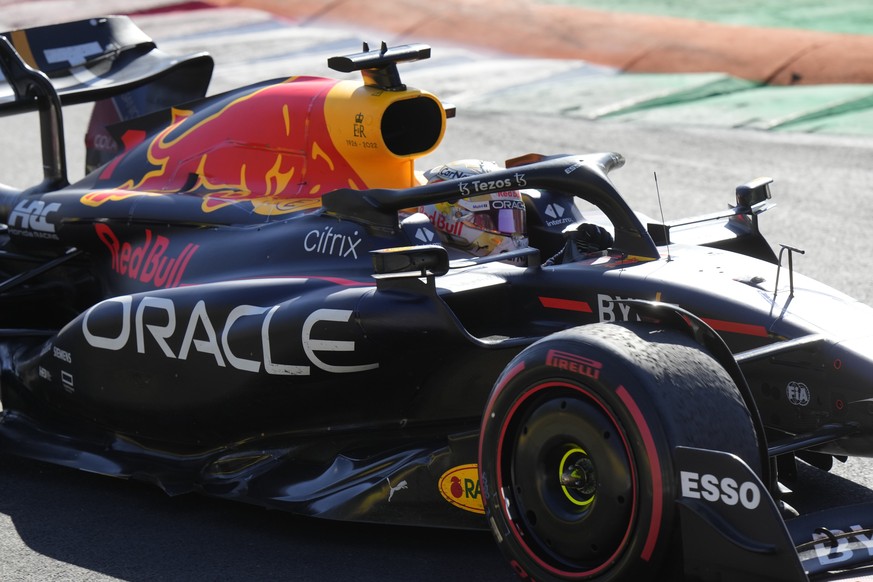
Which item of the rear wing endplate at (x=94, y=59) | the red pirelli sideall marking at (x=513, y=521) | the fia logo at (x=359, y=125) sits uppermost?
the fia logo at (x=359, y=125)

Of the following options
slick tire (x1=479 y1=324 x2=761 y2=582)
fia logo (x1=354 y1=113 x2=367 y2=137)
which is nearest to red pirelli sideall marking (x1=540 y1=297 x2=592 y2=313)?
slick tire (x1=479 y1=324 x2=761 y2=582)

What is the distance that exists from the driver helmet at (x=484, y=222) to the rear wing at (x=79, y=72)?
244 centimetres

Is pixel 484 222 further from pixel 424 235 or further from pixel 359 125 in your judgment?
pixel 359 125

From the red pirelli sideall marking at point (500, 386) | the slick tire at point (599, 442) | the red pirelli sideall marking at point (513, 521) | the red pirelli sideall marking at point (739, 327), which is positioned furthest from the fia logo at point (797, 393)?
the red pirelli sideall marking at point (500, 386)

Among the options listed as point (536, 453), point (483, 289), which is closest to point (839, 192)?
point (483, 289)

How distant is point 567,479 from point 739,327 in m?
0.87

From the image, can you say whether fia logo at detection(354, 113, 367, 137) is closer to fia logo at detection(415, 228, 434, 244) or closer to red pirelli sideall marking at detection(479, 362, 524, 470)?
fia logo at detection(415, 228, 434, 244)

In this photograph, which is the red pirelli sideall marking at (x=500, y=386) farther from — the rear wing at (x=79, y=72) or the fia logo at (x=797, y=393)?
the rear wing at (x=79, y=72)

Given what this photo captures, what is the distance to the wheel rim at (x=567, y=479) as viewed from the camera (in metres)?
3.83

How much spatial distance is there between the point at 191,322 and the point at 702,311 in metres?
1.98

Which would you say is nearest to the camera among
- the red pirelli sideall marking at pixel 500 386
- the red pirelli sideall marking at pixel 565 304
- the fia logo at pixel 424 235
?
the red pirelli sideall marking at pixel 500 386

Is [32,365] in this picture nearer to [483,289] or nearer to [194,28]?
[483,289]

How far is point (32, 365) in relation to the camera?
236 inches

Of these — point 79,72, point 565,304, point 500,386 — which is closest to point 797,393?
point 565,304
